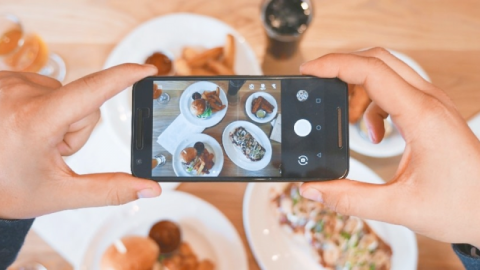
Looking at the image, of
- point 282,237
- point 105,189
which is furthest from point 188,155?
point 282,237

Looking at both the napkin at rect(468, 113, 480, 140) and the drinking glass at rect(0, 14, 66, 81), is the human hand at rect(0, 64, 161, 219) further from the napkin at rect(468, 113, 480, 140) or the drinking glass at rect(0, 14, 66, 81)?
the napkin at rect(468, 113, 480, 140)

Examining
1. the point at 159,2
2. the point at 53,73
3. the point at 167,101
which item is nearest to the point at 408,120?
the point at 167,101

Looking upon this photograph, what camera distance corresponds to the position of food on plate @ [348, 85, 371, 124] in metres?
0.81

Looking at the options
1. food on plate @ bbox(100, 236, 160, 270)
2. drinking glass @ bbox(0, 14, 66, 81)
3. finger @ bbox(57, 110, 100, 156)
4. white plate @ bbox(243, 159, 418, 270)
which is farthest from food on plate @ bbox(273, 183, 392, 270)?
drinking glass @ bbox(0, 14, 66, 81)

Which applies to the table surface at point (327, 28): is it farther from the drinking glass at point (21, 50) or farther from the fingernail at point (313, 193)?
the fingernail at point (313, 193)

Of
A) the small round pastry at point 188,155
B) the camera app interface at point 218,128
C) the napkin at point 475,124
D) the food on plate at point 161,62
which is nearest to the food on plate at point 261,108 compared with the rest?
the camera app interface at point 218,128

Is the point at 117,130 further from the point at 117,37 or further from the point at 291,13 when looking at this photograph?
the point at 291,13

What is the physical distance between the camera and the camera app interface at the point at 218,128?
0.59m

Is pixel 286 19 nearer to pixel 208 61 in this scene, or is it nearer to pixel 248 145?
pixel 208 61

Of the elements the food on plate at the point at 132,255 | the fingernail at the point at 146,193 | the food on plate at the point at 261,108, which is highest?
the food on plate at the point at 261,108

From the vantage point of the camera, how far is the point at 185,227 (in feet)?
2.74

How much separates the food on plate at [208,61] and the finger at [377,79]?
0.27m

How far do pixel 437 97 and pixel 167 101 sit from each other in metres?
0.38

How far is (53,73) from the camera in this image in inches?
34.3
